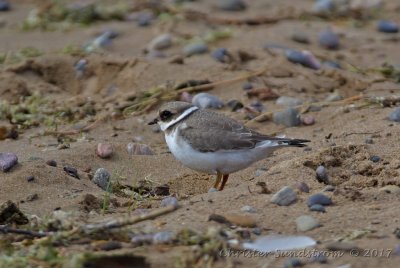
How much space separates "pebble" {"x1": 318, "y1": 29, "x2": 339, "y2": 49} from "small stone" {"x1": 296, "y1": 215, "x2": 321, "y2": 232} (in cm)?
528

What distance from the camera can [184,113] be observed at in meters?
6.60

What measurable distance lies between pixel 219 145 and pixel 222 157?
10cm

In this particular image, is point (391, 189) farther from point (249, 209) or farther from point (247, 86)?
point (247, 86)

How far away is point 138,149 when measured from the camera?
719 centimetres

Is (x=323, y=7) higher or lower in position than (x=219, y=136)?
lower

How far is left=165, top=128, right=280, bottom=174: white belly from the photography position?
622 cm

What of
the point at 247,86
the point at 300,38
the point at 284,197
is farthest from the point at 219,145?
the point at 300,38

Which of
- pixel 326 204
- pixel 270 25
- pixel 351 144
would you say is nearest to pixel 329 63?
pixel 270 25

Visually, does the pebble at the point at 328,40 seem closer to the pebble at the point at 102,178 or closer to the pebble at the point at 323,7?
the pebble at the point at 323,7

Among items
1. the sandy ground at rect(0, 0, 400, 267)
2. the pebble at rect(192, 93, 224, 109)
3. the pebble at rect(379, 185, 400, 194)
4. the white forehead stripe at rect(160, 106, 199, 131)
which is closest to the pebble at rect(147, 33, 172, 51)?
the sandy ground at rect(0, 0, 400, 267)

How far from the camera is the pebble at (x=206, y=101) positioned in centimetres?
811

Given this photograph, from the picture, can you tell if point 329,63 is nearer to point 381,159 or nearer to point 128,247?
point 381,159

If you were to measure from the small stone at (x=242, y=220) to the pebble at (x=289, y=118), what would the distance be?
8.93 feet

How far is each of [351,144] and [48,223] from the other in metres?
2.46
